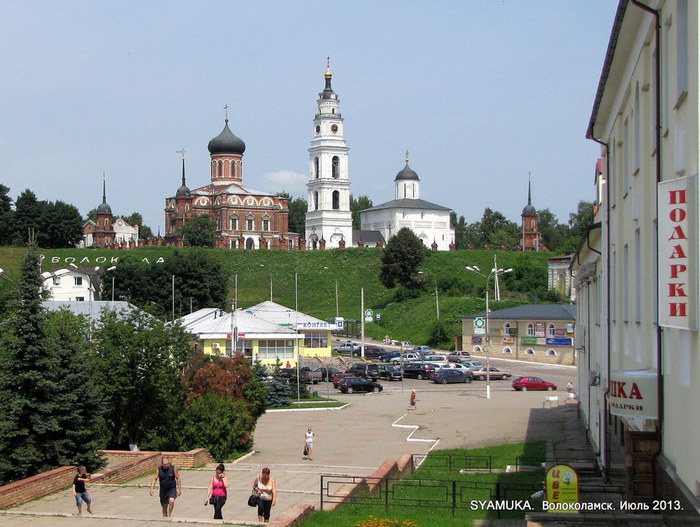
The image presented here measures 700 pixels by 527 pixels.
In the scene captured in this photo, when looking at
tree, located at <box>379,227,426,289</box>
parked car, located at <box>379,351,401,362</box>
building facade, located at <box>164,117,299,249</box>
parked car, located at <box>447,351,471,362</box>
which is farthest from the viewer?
building facade, located at <box>164,117,299,249</box>

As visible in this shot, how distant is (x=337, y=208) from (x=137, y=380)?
109 meters

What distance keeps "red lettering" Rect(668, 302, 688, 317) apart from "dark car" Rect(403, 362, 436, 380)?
48.9m

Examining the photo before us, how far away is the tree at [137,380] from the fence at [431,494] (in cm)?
1189

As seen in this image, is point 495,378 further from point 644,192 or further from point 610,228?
point 644,192

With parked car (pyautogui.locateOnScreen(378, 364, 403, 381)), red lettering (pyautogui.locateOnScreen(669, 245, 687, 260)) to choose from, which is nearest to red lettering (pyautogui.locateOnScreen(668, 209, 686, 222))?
red lettering (pyautogui.locateOnScreen(669, 245, 687, 260))

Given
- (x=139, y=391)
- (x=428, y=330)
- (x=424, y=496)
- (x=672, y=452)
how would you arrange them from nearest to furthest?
(x=672, y=452) → (x=424, y=496) → (x=139, y=391) → (x=428, y=330)

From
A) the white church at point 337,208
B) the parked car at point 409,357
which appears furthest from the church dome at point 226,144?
the parked car at point 409,357

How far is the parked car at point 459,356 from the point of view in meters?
64.8

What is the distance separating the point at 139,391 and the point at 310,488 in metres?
9.29

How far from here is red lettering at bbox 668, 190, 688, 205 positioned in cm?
949

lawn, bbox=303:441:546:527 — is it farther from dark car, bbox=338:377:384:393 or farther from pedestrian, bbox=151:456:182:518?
dark car, bbox=338:377:384:393

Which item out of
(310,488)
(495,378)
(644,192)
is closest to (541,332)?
(495,378)

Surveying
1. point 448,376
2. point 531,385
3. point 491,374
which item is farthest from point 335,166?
point 531,385

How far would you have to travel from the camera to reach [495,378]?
57688 millimetres
